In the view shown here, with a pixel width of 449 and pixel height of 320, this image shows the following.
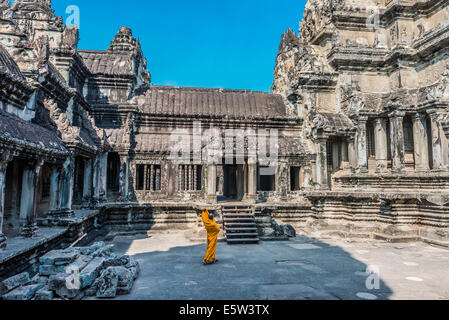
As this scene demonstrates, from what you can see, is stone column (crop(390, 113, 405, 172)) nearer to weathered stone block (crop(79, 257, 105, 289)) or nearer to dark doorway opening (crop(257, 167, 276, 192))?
dark doorway opening (crop(257, 167, 276, 192))

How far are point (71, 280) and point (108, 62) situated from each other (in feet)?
49.0

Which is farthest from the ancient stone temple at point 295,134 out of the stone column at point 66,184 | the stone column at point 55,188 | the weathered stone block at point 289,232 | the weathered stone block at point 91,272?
the weathered stone block at point 91,272

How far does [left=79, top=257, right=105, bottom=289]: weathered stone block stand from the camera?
18.0 feet

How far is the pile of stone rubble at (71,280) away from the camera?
16.6 ft

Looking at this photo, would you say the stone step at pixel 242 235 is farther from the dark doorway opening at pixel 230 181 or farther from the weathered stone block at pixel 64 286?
the dark doorway opening at pixel 230 181

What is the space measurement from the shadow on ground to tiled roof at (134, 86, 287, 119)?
7.95 meters

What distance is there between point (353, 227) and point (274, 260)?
5593 millimetres

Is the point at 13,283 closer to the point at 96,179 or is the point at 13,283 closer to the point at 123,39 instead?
the point at 96,179

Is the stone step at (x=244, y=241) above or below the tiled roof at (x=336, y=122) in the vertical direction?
below

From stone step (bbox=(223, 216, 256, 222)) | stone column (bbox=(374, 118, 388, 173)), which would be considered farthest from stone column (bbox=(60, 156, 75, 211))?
stone column (bbox=(374, 118, 388, 173))

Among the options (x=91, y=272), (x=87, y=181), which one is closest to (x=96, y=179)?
(x=87, y=181)

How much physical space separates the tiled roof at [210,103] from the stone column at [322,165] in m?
2.91
